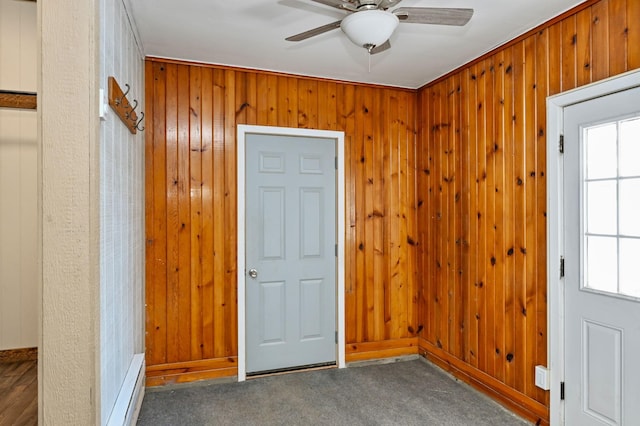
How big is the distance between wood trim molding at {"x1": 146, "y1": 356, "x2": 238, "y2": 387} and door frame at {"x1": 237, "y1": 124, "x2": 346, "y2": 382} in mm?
103

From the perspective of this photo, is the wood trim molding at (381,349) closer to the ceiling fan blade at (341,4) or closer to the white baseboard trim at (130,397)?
the white baseboard trim at (130,397)

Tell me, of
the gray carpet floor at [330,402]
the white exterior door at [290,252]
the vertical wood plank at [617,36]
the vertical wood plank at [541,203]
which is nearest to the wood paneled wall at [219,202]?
the white exterior door at [290,252]

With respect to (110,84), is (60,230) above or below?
below

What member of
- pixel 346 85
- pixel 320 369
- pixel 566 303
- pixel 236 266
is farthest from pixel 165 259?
pixel 566 303

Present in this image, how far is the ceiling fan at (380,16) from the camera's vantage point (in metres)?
1.74

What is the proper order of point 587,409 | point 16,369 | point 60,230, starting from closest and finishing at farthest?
point 60,230 < point 587,409 < point 16,369

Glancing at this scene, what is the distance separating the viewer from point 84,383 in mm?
1426

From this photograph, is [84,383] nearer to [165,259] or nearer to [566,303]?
[165,259]

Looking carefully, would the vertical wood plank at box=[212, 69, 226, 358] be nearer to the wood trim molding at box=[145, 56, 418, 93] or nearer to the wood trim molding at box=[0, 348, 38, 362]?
the wood trim molding at box=[145, 56, 418, 93]

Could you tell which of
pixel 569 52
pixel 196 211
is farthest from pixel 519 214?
pixel 196 211

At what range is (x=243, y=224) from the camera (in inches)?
130

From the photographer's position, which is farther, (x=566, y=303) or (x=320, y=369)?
(x=320, y=369)

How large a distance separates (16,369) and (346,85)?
139 inches

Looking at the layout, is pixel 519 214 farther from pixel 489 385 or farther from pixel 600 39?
pixel 489 385
